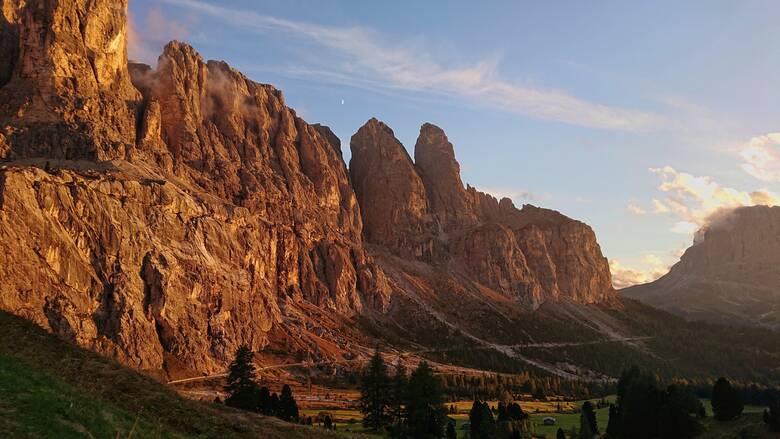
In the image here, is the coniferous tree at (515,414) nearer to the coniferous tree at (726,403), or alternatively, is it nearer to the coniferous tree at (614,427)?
the coniferous tree at (614,427)

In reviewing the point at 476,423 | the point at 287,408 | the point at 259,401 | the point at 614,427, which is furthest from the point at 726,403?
the point at 259,401

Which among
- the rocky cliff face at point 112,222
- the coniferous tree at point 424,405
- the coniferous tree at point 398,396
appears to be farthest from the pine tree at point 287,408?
the rocky cliff face at point 112,222

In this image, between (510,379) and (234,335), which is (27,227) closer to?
(234,335)

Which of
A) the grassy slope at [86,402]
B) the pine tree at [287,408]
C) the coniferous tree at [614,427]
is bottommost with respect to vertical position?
the coniferous tree at [614,427]

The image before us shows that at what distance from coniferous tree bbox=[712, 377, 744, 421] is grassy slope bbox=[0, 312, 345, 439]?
47.2 metres

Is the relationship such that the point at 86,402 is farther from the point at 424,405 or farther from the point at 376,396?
the point at 376,396

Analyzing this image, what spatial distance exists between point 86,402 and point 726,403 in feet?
209

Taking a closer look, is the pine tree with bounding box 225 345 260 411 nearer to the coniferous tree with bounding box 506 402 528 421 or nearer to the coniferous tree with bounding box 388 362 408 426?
the coniferous tree with bounding box 388 362 408 426

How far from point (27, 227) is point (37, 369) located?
100369mm

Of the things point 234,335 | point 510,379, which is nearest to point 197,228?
→ point 234,335

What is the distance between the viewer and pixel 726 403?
207 ft

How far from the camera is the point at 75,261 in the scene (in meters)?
116

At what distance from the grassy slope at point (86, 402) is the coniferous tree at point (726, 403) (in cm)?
4725

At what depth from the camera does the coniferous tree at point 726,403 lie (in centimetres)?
6256
